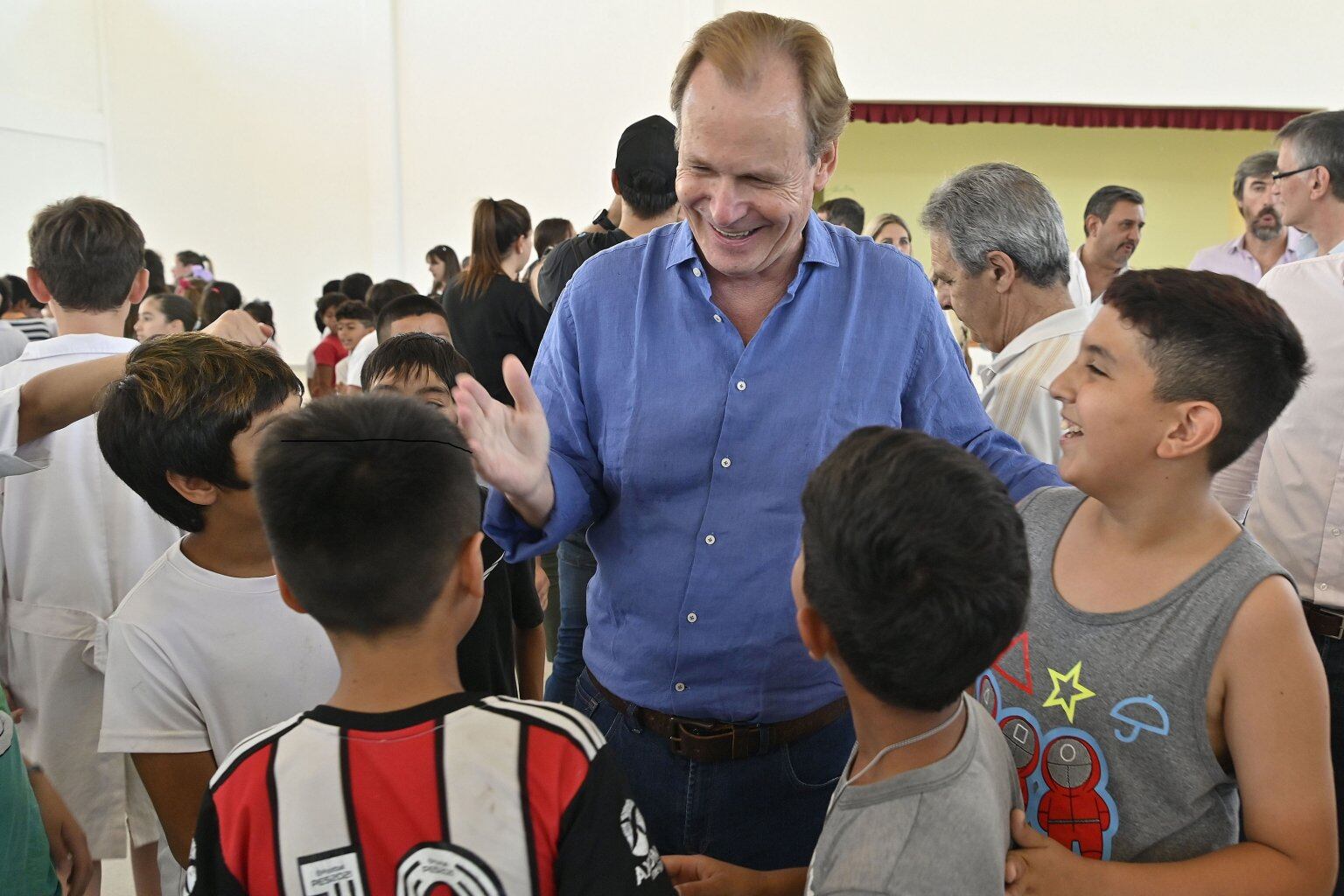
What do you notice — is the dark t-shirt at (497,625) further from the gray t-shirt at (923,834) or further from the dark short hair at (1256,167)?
the dark short hair at (1256,167)

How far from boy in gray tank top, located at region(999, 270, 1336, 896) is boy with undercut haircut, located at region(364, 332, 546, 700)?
36.0 inches

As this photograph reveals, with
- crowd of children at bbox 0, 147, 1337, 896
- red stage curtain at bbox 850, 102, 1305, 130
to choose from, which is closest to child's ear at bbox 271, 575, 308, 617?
crowd of children at bbox 0, 147, 1337, 896

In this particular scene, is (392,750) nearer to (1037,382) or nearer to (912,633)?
(912,633)

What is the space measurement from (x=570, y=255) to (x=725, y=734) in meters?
1.90

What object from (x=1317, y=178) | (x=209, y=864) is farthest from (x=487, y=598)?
(x=1317, y=178)

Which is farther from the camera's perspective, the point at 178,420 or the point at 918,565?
the point at 178,420

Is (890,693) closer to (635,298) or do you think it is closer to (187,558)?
(635,298)

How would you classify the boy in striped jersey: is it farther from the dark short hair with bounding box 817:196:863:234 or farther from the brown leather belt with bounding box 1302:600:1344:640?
the dark short hair with bounding box 817:196:863:234

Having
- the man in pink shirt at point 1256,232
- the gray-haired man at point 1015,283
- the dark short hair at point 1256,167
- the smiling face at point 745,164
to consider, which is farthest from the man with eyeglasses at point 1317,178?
the dark short hair at point 1256,167

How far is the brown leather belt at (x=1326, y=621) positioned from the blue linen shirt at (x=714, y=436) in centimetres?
100

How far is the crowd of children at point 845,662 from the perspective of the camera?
89cm

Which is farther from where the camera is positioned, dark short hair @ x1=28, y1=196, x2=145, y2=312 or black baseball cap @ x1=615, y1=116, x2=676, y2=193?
black baseball cap @ x1=615, y1=116, x2=676, y2=193

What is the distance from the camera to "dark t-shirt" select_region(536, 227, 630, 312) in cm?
285

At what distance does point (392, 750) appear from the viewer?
891 millimetres
